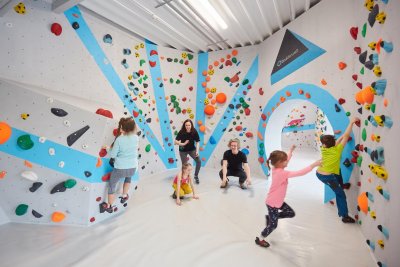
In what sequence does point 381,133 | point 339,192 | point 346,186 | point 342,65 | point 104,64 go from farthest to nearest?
point 104,64, point 342,65, point 346,186, point 339,192, point 381,133

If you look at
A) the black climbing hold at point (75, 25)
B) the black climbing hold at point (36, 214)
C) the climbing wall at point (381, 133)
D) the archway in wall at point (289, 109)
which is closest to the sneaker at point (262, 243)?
the climbing wall at point (381, 133)

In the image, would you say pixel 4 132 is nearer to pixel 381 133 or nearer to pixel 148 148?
pixel 148 148

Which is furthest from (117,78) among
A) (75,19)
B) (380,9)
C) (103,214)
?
(380,9)

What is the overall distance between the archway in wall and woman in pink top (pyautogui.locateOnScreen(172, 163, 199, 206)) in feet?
6.37

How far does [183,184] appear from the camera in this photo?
344cm

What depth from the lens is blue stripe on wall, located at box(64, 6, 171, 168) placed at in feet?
11.2

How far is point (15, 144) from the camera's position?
229 centimetres

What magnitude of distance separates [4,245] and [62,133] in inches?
44.4

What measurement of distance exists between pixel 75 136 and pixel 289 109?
3.75 metres

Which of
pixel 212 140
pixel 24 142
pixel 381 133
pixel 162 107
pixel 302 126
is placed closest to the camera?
pixel 381 133

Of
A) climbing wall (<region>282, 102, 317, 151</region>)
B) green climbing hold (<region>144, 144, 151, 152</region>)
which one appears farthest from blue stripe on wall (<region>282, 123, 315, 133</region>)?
green climbing hold (<region>144, 144, 151, 152</region>)

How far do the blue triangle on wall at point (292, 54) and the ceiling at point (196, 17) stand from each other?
0.36 meters

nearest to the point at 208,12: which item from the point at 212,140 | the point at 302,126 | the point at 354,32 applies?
the point at 354,32

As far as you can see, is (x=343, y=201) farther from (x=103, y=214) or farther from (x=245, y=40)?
(x=245, y=40)
